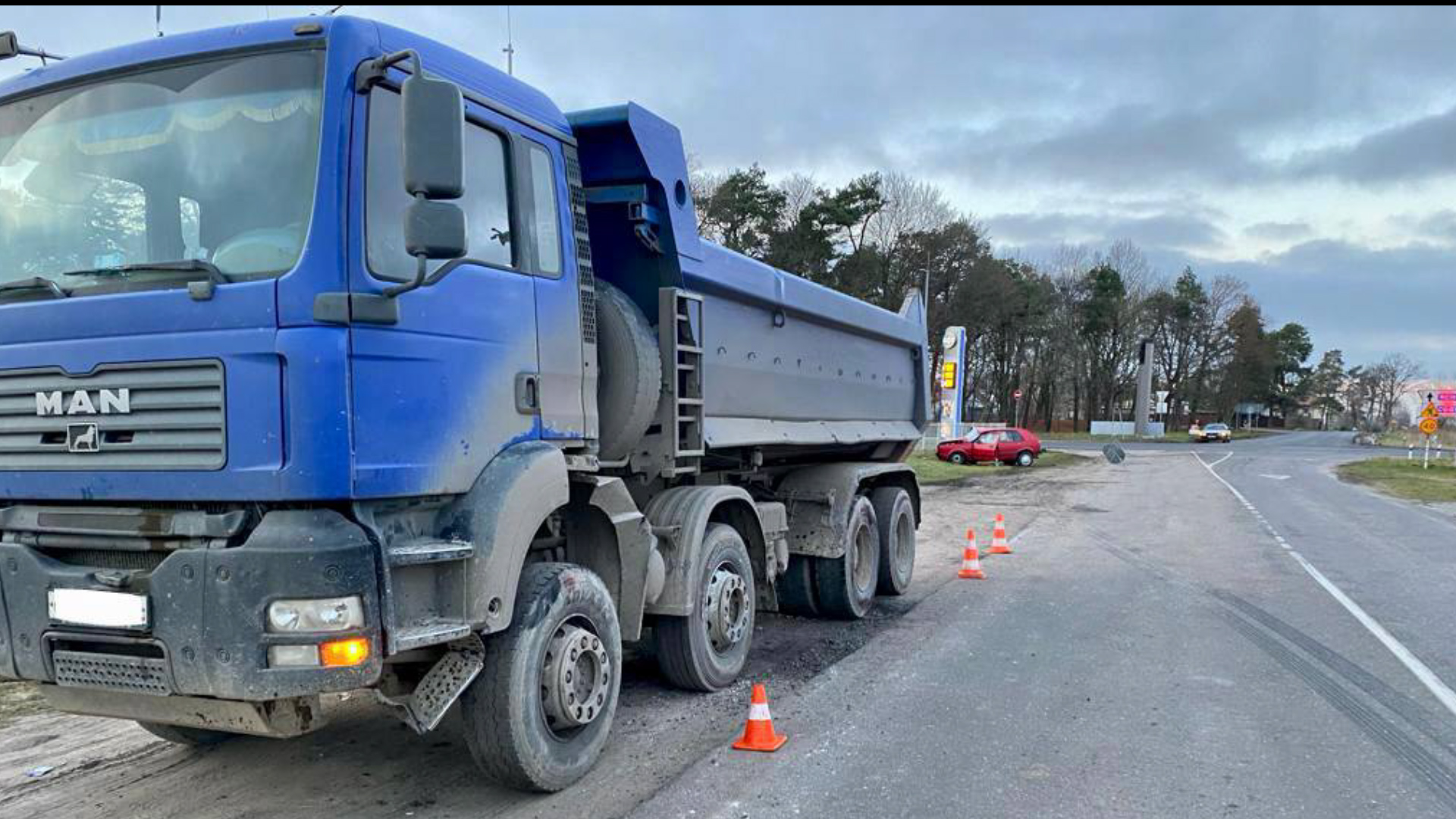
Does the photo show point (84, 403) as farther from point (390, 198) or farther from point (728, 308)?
point (728, 308)

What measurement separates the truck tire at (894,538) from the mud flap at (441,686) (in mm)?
5741

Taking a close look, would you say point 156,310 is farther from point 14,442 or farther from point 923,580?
point 923,580

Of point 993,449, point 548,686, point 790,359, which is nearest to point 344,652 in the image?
point 548,686

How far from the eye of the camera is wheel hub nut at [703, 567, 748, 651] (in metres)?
5.67

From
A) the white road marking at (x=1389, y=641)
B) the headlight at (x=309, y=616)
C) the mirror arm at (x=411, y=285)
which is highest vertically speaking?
the mirror arm at (x=411, y=285)

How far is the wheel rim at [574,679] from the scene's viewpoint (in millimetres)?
4047

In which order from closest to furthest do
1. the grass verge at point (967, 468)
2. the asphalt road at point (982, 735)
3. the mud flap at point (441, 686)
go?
the mud flap at point (441, 686) < the asphalt road at point (982, 735) < the grass verge at point (967, 468)

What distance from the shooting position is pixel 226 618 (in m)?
3.03

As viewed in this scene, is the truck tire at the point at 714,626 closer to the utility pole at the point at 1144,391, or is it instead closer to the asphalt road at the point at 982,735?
the asphalt road at the point at 982,735

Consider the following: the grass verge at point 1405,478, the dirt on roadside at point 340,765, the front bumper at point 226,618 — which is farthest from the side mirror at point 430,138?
the grass verge at point 1405,478

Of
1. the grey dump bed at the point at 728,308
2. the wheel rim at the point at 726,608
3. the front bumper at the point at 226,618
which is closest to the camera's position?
the front bumper at the point at 226,618

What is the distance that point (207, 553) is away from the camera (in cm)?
306

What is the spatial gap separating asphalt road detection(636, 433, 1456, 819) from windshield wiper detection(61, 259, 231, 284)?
9.02ft

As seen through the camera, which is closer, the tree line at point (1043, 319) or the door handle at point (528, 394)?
the door handle at point (528, 394)
